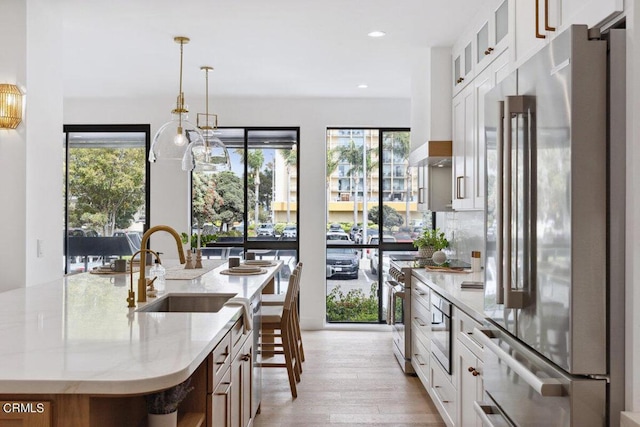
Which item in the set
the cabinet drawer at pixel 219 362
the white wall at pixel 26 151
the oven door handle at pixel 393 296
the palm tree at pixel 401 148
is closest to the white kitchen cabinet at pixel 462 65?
the oven door handle at pixel 393 296

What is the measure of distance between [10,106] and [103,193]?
141 inches

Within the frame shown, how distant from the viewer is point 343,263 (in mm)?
6664

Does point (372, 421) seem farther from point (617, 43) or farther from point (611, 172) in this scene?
point (617, 43)

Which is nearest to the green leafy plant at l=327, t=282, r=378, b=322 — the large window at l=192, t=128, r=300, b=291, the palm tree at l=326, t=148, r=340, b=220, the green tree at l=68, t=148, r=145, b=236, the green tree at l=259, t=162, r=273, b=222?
the large window at l=192, t=128, r=300, b=291

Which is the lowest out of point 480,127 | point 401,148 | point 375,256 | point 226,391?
point 226,391

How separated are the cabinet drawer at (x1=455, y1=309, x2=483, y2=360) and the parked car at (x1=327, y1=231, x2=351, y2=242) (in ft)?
12.2

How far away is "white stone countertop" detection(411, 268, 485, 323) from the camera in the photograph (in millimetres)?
2586

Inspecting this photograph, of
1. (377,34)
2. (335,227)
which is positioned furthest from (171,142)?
(335,227)

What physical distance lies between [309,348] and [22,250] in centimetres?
302

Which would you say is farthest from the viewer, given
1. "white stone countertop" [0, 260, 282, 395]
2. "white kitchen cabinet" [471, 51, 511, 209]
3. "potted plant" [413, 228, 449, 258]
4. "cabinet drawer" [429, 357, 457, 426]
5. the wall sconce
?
"potted plant" [413, 228, 449, 258]

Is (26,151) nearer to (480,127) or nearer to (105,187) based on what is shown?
(480,127)

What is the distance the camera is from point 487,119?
218 cm

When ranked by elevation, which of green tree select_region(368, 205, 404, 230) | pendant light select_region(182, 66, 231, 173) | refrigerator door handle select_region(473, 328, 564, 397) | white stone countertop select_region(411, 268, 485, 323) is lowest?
refrigerator door handle select_region(473, 328, 564, 397)

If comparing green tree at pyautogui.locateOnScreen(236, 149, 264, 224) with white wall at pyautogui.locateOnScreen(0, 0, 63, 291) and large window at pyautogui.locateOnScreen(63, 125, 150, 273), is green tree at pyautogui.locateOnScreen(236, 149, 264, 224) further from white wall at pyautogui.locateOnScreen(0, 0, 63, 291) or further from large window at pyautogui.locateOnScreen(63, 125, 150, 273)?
white wall at pyautogui.locateOnScreen(0, 0, 63, 291)
